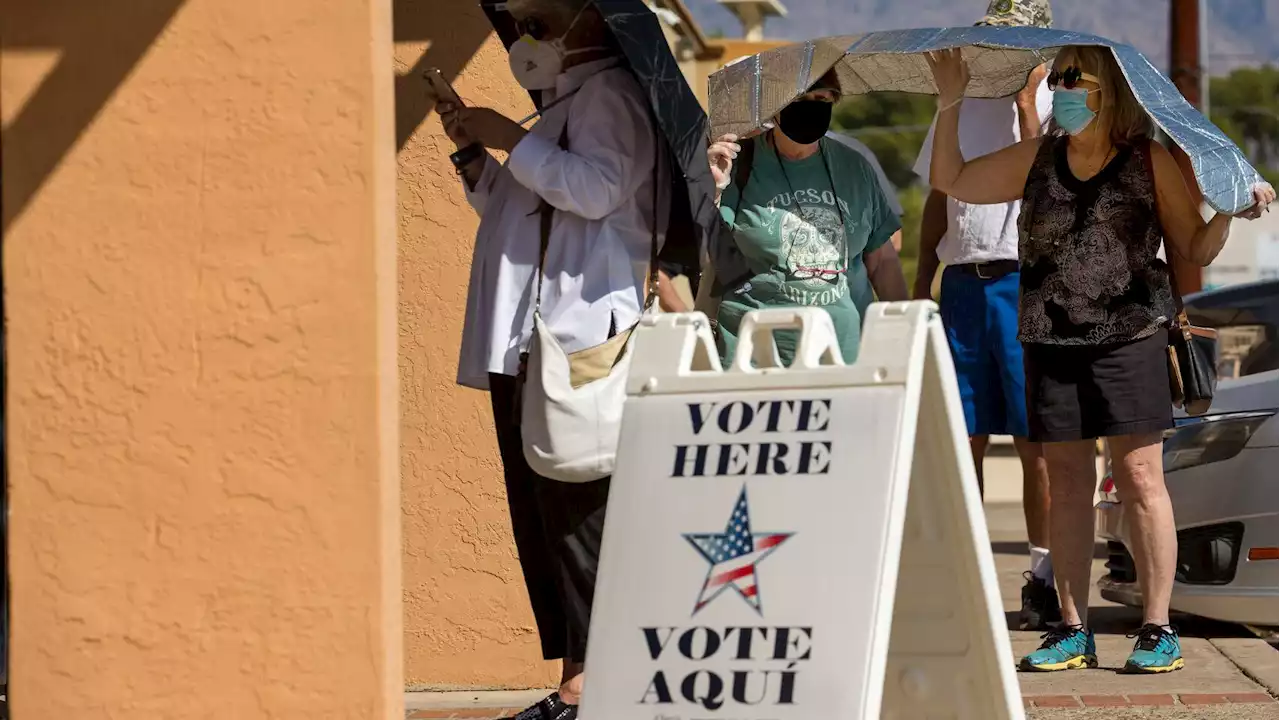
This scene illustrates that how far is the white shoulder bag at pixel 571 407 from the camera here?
4.34m

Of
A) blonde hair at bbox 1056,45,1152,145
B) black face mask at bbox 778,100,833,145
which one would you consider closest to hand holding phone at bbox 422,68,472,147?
black face mask at bbox 778,100,833,145

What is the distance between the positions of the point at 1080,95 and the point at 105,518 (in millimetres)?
2915

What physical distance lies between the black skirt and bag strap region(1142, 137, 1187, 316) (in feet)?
0.28

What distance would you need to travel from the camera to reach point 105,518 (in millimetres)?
4258

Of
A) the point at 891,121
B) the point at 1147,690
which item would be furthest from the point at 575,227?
the point at 891,121

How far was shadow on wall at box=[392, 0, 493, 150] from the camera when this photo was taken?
5.83 meters

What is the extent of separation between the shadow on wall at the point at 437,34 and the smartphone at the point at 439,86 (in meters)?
1.26

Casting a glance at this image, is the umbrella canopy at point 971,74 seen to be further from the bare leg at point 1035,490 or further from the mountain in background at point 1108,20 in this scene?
the bare leg at point 1035,490

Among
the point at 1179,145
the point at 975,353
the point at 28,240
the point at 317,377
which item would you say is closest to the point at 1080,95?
the point at 1179,145

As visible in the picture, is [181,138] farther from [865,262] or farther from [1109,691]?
[1109,691]

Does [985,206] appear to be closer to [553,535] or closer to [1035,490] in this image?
[1035,490]

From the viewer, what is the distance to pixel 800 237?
540cm

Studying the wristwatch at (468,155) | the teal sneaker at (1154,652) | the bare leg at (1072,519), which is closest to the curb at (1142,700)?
the teal sneaker at (1154,652)

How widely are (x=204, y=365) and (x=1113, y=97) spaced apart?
2.71 m
